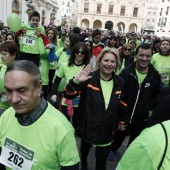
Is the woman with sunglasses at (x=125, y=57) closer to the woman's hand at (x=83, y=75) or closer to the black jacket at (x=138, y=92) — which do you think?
the black jacket at (x=138, y=92)

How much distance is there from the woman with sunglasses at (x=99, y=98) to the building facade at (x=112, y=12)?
69.6 m

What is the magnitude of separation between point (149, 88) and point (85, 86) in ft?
3.33

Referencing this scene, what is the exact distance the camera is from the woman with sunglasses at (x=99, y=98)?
8.34 ft

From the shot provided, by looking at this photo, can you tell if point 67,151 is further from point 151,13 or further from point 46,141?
point 151,13

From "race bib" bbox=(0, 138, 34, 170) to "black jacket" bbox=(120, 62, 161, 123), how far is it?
1701 mm

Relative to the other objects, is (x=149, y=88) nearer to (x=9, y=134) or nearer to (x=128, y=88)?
(x=128, y=88)

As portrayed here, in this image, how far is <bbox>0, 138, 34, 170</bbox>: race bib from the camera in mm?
1551

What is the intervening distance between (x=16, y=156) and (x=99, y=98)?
1.20 m

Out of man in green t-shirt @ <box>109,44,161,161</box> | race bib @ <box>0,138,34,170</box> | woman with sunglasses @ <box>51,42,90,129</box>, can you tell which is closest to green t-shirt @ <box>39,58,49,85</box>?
woman with sunglasses @ <box>51,42,90,129</box>

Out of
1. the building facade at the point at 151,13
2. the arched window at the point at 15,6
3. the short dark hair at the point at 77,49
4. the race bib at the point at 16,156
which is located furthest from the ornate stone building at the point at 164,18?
the race bib at the point at 16,156

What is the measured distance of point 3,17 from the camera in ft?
63.8

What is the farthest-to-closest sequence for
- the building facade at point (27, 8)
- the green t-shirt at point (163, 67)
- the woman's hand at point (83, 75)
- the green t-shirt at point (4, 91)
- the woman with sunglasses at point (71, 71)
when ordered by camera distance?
1. the building facade at point (27, 8)
2. the green t-shirt at point (163, 67)
3. the woman with sunglasses at point (71, 71)
4. the green t-shirt at point (4, 91)
5. the woman's hand at point (83, 75)

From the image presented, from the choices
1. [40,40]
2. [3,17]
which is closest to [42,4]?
[3,17]

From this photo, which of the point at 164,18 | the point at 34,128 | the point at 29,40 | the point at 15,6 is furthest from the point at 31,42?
the point at 164,18
